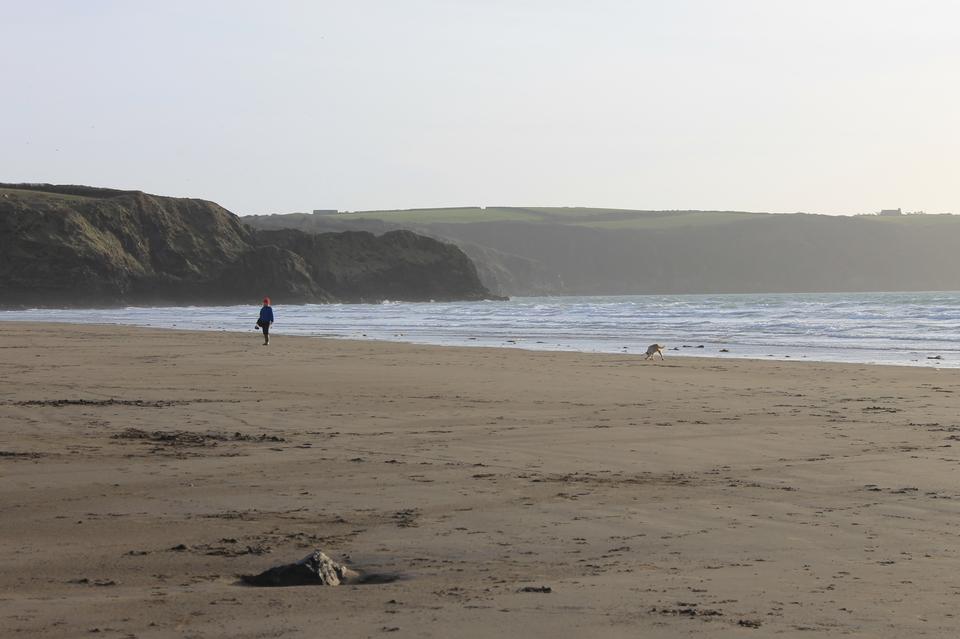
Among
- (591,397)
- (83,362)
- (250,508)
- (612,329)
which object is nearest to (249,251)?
(612,329)

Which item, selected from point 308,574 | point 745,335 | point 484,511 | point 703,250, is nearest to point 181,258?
point 745,335

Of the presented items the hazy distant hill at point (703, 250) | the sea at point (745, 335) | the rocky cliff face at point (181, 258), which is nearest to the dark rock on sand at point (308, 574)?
the sea at point (745, 335)

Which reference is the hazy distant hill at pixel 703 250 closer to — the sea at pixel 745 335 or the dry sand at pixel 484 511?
the sea at pixel 745 335

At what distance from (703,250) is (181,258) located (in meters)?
92.9

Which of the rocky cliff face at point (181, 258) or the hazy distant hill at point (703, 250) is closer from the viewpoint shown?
the rocky cliff face at point (181, 258)

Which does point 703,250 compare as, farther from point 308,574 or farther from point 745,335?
point 308,574

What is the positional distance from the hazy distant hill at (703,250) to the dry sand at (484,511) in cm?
13371

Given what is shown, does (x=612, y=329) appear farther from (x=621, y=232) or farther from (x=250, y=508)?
(x=621, y=232)

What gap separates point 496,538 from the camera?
5.71m

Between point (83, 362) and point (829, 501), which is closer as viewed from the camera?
point (829, 501)

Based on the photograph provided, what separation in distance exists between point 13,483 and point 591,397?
7.64 metres

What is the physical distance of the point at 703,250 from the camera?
537 ft

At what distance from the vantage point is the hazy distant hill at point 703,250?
152000 millimetres

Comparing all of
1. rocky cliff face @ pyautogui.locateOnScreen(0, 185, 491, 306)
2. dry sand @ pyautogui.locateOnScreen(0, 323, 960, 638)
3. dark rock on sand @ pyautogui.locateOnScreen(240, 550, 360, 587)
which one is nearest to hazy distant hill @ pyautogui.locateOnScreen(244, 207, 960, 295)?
rocky cliff face @ pyautogui.locateOnScreen(0, 185, 491, 306)
